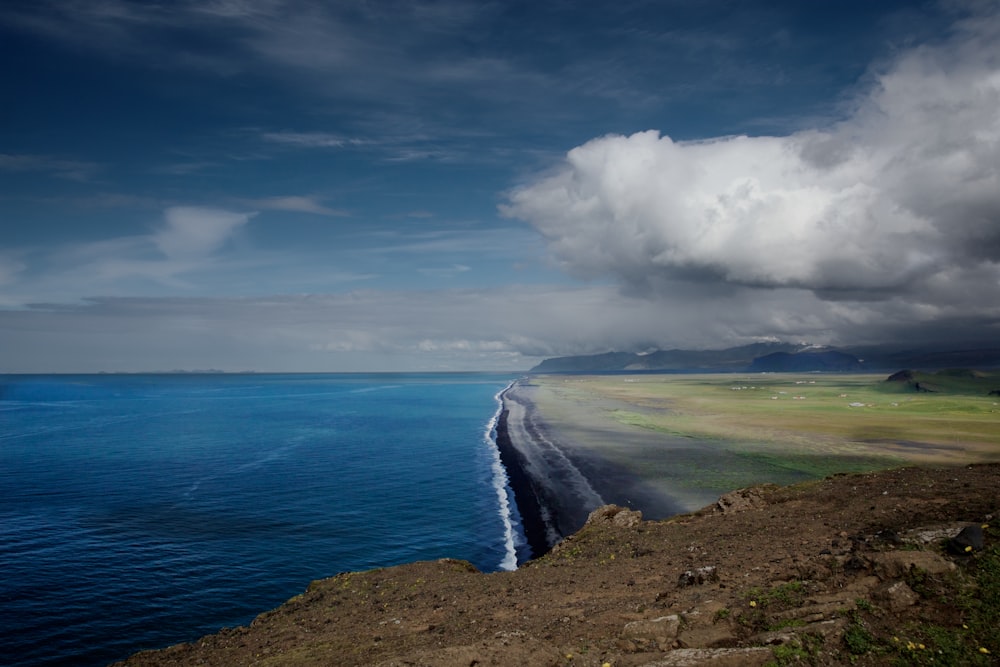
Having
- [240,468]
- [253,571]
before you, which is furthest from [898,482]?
[240,468]

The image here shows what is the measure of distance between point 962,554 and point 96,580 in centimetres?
4447

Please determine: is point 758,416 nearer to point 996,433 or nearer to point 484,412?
point 996,433

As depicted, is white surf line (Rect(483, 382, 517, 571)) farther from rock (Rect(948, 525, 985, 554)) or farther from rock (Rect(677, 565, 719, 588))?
rock (Rect(948, 525, 985, 554))

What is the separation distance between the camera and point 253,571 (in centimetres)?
3628

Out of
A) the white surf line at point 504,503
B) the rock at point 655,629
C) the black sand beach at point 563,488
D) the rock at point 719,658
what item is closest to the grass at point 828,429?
the black sand beach at point 563,488

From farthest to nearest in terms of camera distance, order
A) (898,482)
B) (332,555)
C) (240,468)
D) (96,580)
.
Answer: (240,468) < (332,555) < (96,580) < (898,482)

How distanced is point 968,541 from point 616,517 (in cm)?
1679

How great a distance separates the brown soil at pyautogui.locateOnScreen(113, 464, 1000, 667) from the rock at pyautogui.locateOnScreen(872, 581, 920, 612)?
0.11 ft

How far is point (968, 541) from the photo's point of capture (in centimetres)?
1562

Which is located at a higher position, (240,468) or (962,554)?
(962,554)

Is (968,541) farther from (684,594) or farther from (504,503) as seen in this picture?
(504,503)

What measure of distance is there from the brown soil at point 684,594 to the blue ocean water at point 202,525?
435 inches

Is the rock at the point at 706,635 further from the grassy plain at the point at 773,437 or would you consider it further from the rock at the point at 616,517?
the grassy plain at the point at 773,437

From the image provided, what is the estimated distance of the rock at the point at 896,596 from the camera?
13.8 meters
